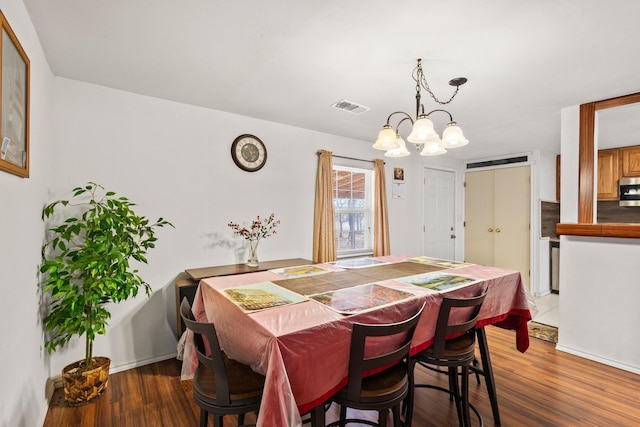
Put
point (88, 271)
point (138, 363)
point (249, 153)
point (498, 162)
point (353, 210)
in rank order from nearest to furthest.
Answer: point (88, 271)
point (138, 363)
point (249, 153)
point (353, 210)
point (498, 162)

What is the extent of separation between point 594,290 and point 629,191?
2.66 meters

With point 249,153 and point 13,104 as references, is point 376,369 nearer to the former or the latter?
point 13,104

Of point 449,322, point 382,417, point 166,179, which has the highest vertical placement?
point 166,179

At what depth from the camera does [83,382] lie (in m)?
2.15

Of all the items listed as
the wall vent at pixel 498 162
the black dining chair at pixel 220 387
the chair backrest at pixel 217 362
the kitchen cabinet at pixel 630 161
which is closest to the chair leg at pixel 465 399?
the black dining chair at pixel 220 387

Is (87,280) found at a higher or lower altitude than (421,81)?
lower

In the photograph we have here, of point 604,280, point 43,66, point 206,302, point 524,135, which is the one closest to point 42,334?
point 206,302

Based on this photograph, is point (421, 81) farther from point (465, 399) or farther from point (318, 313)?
point (465, 399)

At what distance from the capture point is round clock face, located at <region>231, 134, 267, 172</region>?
3.24 meters

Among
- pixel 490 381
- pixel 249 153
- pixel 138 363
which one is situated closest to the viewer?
pixel 490 381

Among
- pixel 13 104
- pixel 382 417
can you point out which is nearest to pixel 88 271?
pixel 13 104

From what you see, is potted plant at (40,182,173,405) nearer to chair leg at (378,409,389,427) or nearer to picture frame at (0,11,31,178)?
picture frame at (0,11,31,178)

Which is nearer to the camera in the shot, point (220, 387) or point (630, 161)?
point (220, 387)

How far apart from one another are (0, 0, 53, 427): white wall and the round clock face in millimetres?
1489
